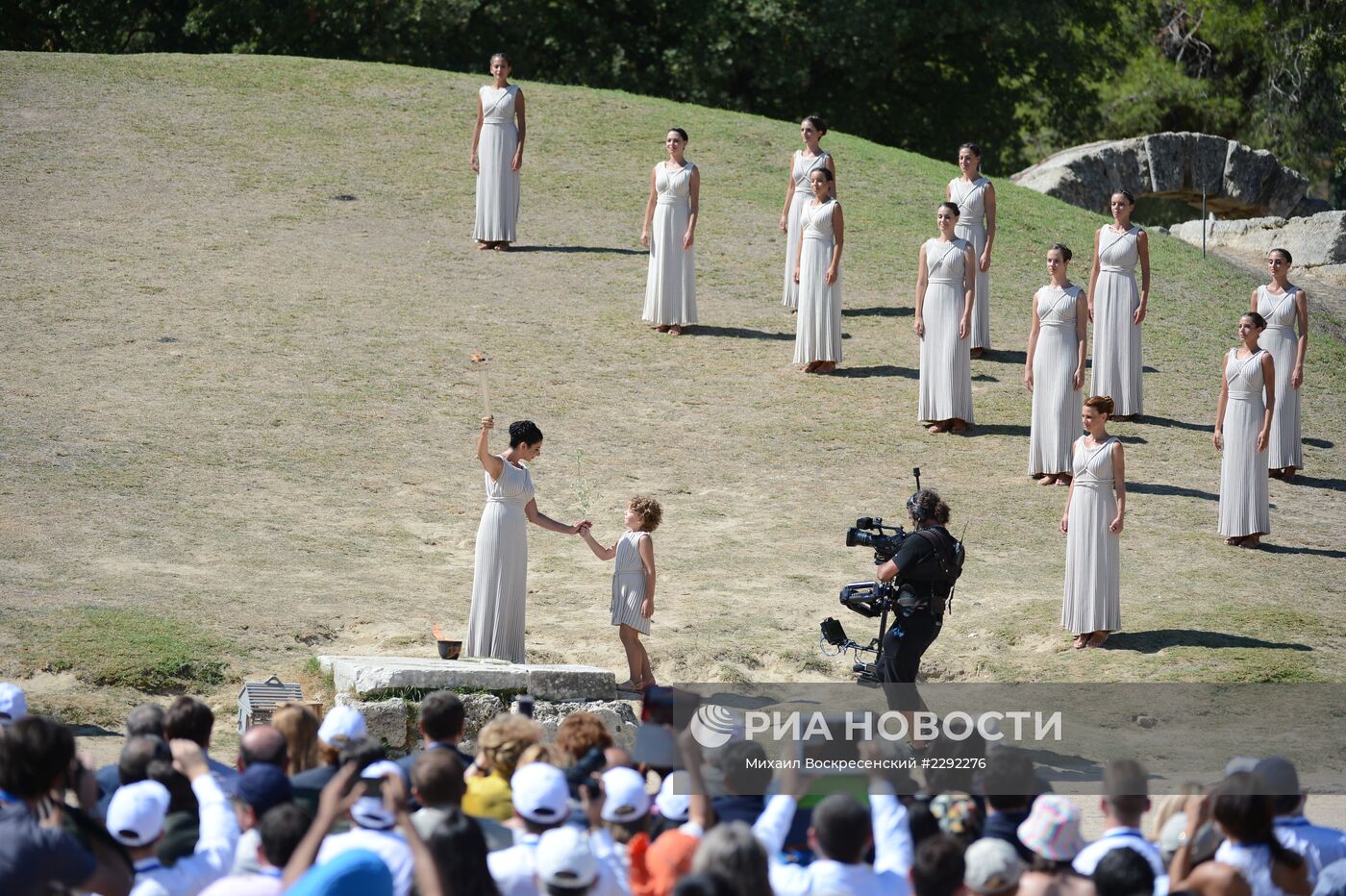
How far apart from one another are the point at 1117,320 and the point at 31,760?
12.6 metres

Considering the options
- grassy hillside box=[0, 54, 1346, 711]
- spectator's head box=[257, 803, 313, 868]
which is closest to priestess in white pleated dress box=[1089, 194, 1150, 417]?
grassy hillside box=[0, 54, 1346, 711]

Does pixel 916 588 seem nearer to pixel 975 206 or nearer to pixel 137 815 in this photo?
pixel 137 815

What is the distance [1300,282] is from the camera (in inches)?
910

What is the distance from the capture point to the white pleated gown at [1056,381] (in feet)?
47.3

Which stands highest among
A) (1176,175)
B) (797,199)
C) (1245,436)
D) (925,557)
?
(1176,175)

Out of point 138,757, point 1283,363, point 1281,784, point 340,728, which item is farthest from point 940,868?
point 1283,363

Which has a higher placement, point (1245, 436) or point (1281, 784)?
point (1245, 436)

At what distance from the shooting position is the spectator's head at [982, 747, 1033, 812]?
231 inches

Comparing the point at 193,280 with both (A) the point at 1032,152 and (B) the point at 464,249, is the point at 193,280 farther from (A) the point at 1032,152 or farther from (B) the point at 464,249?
(A) the point at 1032,152

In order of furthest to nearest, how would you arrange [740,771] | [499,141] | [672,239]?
[499,141], [672,239], [740,771]

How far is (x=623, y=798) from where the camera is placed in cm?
593

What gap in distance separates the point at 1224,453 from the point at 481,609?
6.69 meters

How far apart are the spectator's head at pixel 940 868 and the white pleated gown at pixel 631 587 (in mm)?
5190

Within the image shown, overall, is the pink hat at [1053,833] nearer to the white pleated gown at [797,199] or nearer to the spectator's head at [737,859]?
the spectator's head at [737,859]
